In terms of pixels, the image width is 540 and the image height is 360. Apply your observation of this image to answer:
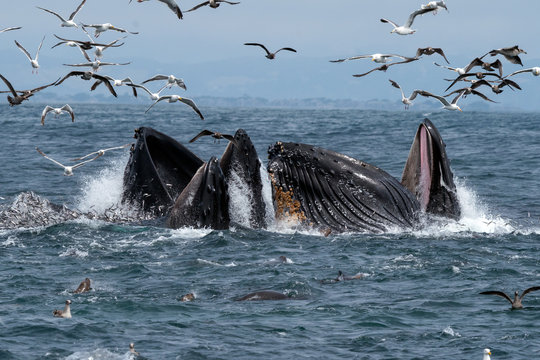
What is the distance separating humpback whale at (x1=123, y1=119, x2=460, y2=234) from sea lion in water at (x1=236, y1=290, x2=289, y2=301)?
→ 11.6 feet

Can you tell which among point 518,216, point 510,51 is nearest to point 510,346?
point 510,51

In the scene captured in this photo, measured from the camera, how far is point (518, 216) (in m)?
25.2

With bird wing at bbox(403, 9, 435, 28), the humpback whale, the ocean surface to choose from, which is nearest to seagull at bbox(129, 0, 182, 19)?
the humpback whale

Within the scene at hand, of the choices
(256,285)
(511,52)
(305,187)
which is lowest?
(256,285)

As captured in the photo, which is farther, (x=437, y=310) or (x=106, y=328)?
(x=437, y=310)

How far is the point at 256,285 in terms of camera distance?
1656cm

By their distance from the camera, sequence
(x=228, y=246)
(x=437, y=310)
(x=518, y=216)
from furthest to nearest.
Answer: (x=518, y=216), (x=228, y=246), (x=437, y=310)

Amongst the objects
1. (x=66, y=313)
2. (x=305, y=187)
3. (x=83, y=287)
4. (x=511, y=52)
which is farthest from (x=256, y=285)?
(x=511, y=52)

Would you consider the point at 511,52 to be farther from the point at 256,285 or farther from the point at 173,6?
the point at 256,285

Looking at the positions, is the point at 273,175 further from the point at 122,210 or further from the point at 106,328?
the point at 106,328

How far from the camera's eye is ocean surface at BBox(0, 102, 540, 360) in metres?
13.3

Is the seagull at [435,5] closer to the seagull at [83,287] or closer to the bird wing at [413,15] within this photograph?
the bird wing at [413,15]

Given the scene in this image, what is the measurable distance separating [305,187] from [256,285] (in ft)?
11.5

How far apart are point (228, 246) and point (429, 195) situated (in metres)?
4.45
